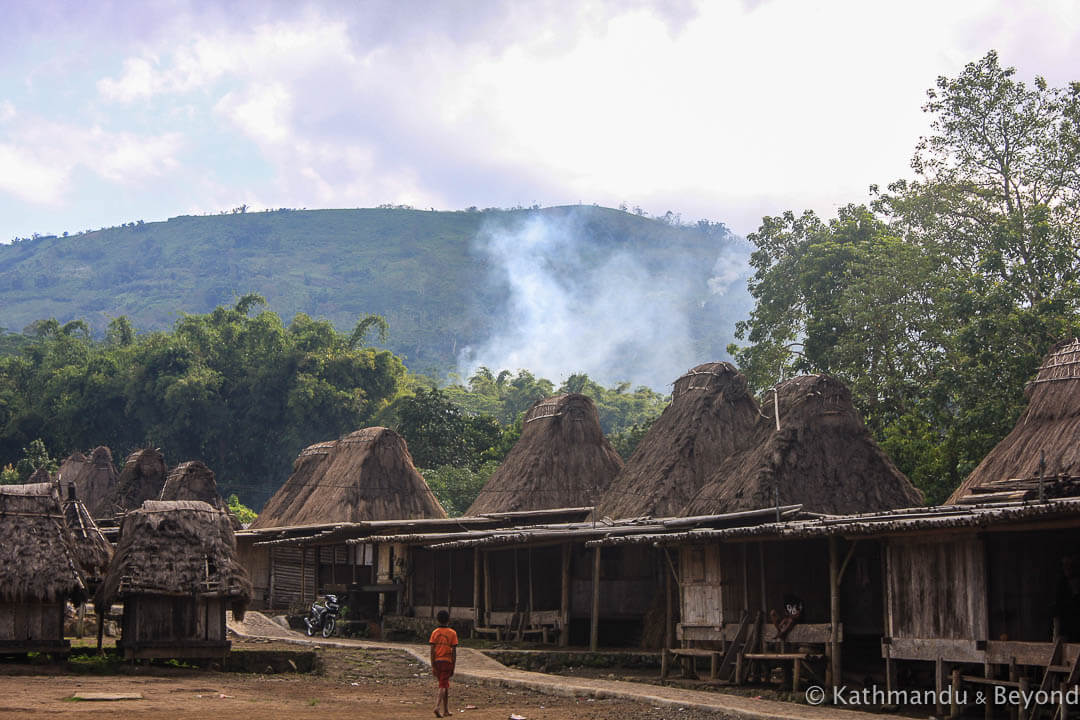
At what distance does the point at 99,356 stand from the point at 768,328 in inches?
1621

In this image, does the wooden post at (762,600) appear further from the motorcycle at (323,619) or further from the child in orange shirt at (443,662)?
the motorcycle at (323,619)

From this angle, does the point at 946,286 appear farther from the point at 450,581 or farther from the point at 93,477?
the point at 93,477

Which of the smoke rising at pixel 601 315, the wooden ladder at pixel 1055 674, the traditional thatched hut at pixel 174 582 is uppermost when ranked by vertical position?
the smoke rising at pixel 601 315

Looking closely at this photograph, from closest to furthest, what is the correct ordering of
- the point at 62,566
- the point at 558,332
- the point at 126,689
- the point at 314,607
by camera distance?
the point at 126,689
the point at 62,566
the point at 314,607
the point at 558,332

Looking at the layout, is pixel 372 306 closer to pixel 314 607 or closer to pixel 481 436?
pixel 481 436

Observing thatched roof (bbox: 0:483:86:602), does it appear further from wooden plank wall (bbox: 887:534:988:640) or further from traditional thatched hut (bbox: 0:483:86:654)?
wooden plank wall (bbox: 887:534:988:640)

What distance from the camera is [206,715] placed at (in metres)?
13.1

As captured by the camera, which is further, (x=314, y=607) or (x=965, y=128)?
(x=965, y=128)

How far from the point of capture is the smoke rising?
561 ft

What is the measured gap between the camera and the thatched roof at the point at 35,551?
667 inches

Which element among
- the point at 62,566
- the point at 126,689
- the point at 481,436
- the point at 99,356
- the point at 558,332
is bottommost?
the point at 126,689

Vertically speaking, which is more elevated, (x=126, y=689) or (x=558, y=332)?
(x=558, y=332)

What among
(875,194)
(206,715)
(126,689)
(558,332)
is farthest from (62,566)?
(558,332)

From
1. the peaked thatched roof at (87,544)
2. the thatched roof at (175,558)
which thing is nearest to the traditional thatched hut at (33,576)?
the thatched roof at (175,558)
